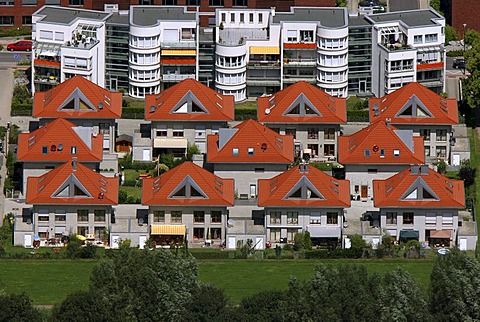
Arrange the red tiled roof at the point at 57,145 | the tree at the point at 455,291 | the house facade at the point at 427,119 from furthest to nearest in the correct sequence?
the house facade at the point at 427,119
the red tiled roof at the point at 57,145
the tree at the point at 455,291

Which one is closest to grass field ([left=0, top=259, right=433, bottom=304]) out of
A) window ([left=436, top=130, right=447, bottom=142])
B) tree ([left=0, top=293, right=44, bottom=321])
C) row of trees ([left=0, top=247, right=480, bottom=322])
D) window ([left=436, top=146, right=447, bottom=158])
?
row of trees ([left=0, top=247, right=480, bottom=322])

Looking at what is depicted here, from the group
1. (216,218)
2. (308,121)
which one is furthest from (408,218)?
(308,121)

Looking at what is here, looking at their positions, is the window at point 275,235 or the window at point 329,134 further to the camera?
the window at point 329,134

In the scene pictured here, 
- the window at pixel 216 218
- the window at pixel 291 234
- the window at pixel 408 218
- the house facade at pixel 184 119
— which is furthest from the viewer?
the house facade at pixel 184 119

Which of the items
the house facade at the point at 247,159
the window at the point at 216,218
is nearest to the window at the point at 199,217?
the window at the point at 216,218

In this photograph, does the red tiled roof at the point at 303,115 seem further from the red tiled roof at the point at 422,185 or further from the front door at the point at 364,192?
the red tiled roof at the point at 422,185

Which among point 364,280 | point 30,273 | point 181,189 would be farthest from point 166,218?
point 364,280

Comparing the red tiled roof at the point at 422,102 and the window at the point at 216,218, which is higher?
the red tiled roof at the point at 422,102

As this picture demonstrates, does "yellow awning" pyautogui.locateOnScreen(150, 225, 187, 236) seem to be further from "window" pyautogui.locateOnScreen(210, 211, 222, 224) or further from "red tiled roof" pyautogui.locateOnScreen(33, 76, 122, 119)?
"red tiled roof" pyautogui.locateOnScreen(33, 76, 122, 119)
